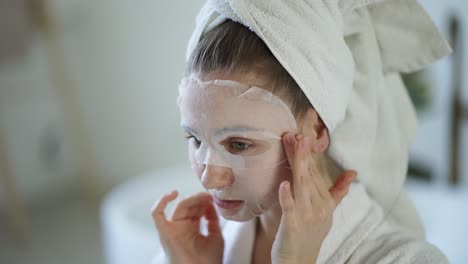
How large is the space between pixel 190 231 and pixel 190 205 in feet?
0.15

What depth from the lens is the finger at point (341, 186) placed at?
0.83m

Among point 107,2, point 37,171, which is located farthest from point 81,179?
point 107,2

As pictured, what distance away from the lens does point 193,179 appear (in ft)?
6.52

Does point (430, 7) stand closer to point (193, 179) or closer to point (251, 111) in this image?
point (193, 179)

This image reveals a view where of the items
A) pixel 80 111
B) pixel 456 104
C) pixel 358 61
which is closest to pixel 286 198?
pixel 358 61

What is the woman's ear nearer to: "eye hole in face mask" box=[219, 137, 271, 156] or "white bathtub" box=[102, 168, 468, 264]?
"eye hole in face mask" box=[219, 137, 271, 156]

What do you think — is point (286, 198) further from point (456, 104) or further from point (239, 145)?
point (456, 104)

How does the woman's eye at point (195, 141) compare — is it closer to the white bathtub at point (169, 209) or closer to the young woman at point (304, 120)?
the young woman at point (304, 120)

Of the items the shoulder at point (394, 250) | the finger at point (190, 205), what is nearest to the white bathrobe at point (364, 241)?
the shoulder at point (394, 250)

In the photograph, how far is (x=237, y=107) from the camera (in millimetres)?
742

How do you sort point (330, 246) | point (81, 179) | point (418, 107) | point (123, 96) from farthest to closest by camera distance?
point (81, 179), point (123, 96), point (418, 107), point (330, 246)

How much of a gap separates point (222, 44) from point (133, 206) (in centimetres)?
119

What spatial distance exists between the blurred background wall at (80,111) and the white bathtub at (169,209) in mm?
341

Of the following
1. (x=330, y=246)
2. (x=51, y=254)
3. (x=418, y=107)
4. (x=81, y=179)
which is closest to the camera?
(x=330, y=246)
